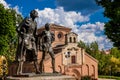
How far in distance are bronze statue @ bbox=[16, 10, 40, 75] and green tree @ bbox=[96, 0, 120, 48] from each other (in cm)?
643

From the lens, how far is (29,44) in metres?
12.3

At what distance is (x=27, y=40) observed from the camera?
40.2 ft

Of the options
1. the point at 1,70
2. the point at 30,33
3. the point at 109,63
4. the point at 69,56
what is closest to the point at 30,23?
the point at 30,33

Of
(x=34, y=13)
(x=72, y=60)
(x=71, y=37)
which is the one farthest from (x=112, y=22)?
(x=72, y=60)

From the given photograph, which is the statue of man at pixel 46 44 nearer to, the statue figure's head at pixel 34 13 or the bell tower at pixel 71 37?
the statue figure's head at pixel 34 13

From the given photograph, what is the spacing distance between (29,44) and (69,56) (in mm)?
44115

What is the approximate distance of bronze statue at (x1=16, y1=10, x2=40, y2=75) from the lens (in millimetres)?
12141

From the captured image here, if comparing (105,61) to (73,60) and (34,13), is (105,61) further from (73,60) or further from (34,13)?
(34,13)

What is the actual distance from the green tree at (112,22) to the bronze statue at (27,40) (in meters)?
6.43

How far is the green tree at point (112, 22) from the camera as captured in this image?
59.1 feet

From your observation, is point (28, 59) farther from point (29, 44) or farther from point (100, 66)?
point (100, 66)

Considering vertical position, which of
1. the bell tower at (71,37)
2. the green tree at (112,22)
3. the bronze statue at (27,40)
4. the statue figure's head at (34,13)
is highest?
the bell tower at (71,37)

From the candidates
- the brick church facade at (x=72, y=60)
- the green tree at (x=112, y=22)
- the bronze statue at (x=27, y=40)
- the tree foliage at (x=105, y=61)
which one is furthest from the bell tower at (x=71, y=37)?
the bronze statue at (x=27, y=40)

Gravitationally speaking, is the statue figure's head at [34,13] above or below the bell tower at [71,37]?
below
